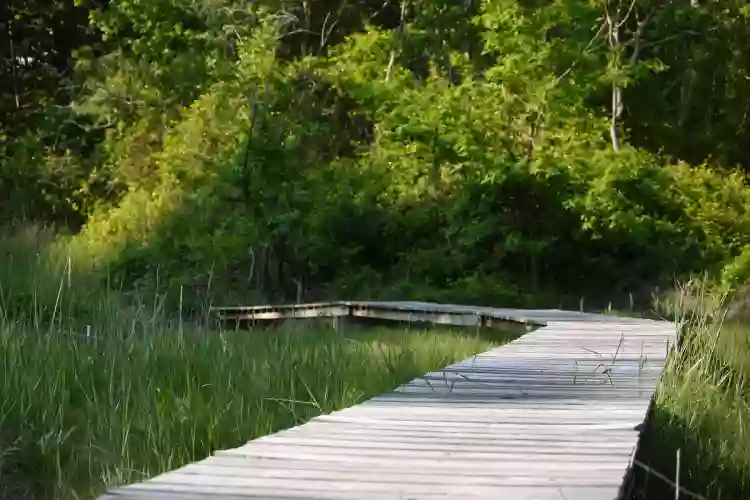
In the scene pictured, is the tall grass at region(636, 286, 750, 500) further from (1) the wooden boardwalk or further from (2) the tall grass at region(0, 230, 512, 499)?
(2) the tall grass at region(0, 230, 512, 499)

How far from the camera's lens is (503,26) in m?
11.6

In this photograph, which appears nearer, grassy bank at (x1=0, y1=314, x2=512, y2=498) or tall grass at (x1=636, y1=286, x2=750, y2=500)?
grassy bank at (x1=0, y1=314, x2=512, y2=498)

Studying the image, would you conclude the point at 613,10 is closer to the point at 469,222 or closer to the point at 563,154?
the point at 563,154

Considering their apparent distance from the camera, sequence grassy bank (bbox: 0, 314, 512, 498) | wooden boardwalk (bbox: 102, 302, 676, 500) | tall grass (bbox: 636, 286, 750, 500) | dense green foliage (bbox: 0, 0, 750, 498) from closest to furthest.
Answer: wooden boardwalk (bbox: 102, 302, 676, 500)
grassy bank (bbox: 0, 314, 512, 498)
tall grass (bbox: 636, 286, 750, 500)
dense green foliage (bbox: 0, 0, 750, 498)

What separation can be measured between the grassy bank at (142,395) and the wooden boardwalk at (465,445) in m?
0.62

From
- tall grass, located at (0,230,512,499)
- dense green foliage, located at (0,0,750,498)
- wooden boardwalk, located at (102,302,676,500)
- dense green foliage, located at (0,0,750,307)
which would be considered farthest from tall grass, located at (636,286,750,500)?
dense green foliage, located at (0,0,750,307)

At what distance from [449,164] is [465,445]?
375 inches

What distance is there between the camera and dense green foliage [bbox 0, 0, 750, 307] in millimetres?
11328

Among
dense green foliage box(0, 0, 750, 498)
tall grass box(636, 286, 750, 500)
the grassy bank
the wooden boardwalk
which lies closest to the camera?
the wooden boardwalk

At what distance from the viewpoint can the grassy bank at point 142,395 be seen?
3311mm

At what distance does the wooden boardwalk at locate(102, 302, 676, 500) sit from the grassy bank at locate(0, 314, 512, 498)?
623 mm

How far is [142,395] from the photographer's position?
149 inches

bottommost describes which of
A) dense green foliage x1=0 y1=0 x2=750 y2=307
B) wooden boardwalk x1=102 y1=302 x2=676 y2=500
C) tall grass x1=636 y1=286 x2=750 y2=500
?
tall grass x1=636 y1=286 x2=750 y2=500

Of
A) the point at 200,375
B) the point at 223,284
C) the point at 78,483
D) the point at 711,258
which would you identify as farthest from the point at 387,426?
the point at 711,258
